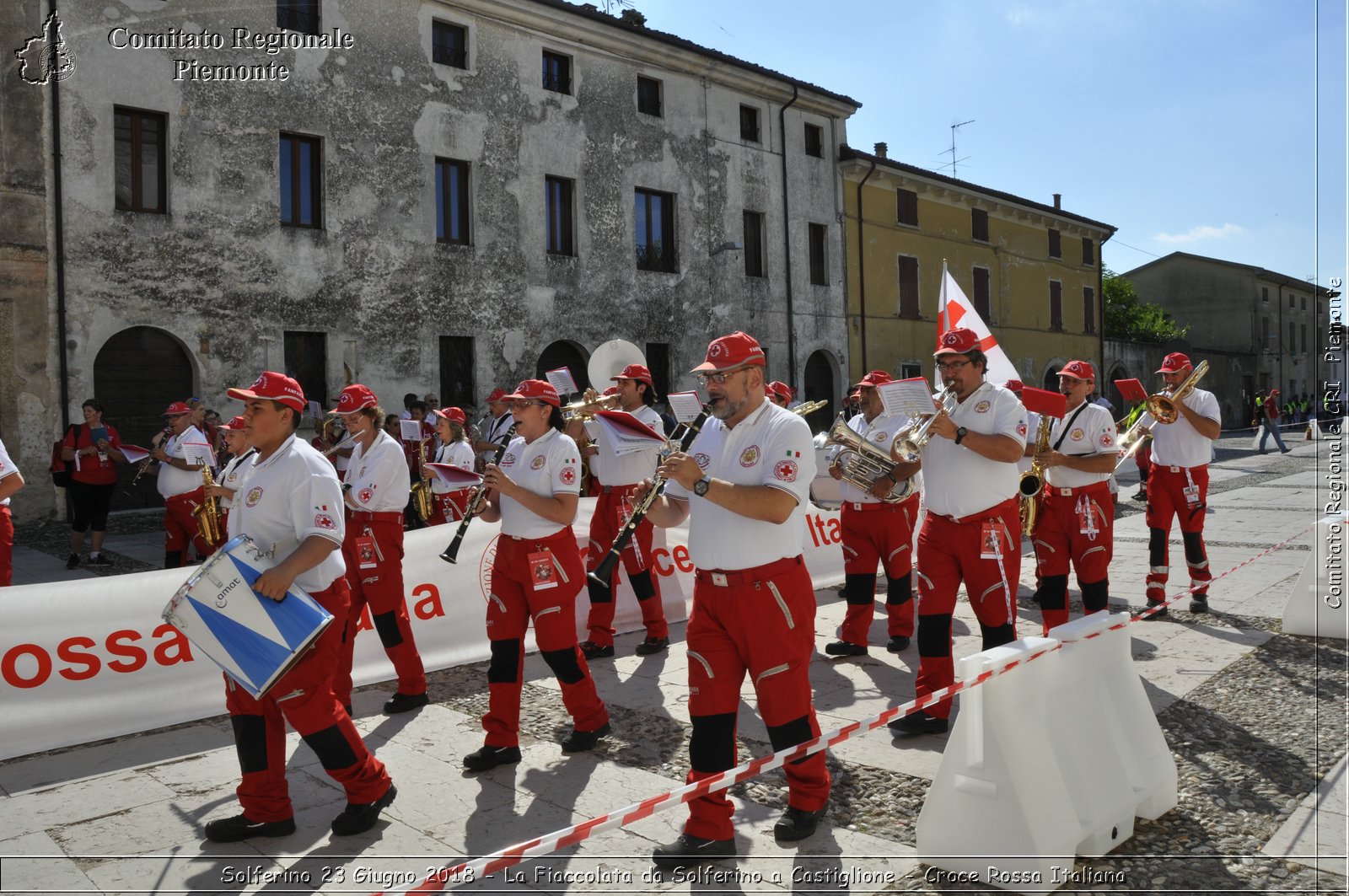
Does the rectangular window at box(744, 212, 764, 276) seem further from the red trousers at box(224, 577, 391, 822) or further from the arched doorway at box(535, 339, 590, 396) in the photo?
the red trousers at box(224, 577, 391, 822)

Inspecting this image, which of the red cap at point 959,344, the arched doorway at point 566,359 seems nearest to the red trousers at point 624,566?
the red cap at point 959,344

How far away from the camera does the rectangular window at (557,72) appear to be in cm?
2244

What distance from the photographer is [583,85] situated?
75.1ft

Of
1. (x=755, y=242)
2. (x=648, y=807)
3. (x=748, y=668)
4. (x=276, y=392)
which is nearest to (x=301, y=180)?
(x=755, y=242)

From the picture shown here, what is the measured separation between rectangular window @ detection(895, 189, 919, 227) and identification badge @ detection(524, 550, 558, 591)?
1105 inches

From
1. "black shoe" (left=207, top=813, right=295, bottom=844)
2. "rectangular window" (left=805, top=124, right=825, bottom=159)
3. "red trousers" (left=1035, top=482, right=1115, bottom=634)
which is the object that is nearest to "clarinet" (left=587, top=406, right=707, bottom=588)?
"black shoe" (left=207, top=813, right=295, bottom=844)

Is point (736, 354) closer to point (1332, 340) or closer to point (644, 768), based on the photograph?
point (644, 768)

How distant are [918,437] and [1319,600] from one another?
4.42 metres

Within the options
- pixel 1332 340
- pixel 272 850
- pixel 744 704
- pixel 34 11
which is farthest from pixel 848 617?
pixel 34 11

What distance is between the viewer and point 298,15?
18.5 metres

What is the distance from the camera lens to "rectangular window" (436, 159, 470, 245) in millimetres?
20562

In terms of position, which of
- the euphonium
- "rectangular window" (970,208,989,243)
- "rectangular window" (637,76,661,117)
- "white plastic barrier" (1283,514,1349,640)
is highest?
"rectangular window" (637,76,661,117)

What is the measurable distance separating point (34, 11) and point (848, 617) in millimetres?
16135

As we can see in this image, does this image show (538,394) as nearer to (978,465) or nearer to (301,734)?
(301,734)
